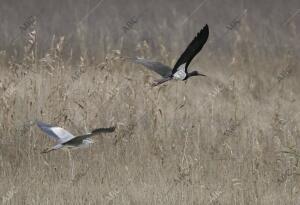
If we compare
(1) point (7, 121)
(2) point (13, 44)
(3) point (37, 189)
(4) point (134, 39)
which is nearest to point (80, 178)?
(3) point (37, 189)

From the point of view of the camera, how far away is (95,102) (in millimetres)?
8680

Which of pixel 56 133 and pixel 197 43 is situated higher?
pixel 197 43

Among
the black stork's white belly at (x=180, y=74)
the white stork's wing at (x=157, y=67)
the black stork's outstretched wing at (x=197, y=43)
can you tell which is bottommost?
the black stork's white belly at (x=180, y=74)

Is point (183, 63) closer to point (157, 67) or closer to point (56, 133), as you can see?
point (157, 67)

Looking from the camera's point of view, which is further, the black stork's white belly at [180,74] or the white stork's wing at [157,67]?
the white stork's wing at [157,67]

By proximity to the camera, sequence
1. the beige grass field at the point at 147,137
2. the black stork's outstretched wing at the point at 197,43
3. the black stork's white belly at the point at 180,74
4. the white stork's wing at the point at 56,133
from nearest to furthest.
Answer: the black stork's outstretched wing at the point at 197,43 → the black stork's white belly at the point at 180,74 → the white stork's wing at the point at 56,133 → the beige grass field at the point at 147,137

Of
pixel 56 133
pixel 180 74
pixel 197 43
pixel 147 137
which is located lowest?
pixel 56 133

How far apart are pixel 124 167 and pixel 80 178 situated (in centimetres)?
44

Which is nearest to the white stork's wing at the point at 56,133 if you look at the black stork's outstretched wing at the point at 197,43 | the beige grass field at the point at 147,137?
the beige grass field at the point at 147,137

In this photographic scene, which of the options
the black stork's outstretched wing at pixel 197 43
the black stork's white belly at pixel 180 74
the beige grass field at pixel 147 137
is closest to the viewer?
the black stork's outstretched wing at pixel 197 43

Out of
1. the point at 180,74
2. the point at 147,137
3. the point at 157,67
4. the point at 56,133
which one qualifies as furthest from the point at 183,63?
the point at 147,137

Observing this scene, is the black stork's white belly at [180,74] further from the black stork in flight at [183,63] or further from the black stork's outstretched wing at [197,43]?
the black stork's outstretched wing at [197,43]

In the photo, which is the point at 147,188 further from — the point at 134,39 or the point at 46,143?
the point at 134,39

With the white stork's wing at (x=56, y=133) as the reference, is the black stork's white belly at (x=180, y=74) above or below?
above
